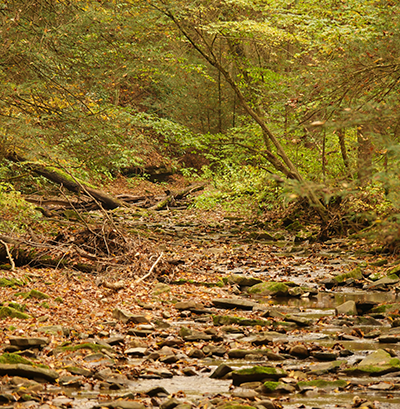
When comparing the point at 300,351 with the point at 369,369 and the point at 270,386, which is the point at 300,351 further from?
the point at 270,386

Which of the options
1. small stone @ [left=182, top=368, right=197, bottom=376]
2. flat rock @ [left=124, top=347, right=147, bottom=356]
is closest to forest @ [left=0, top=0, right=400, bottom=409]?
flat rock @ [left=124, top=347, right=147, bottom=356]

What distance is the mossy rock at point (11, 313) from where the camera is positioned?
234 inches

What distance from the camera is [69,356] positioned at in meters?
4.90

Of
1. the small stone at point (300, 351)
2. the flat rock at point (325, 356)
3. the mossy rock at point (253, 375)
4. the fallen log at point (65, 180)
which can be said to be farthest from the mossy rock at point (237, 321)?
the fallen log at point (65, 180)

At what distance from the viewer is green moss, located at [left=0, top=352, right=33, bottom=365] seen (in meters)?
4.38

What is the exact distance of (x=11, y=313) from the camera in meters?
6.00

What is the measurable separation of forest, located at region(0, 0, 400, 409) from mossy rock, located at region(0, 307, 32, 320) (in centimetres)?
2

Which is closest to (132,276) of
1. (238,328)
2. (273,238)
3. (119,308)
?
(119,308)

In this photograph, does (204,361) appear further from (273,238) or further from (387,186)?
(273,238)

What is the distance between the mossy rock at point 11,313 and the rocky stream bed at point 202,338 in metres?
0.01

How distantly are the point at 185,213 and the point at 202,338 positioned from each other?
13516mm

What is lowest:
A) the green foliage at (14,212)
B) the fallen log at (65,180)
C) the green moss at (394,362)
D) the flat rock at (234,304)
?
the green moss at (394,362)

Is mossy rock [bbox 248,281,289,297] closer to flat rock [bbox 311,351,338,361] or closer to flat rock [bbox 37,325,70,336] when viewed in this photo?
flat rock [bbox 311,351,338,361]

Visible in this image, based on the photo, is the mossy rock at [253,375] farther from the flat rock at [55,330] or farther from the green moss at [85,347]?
the flat rock at [55,330]
